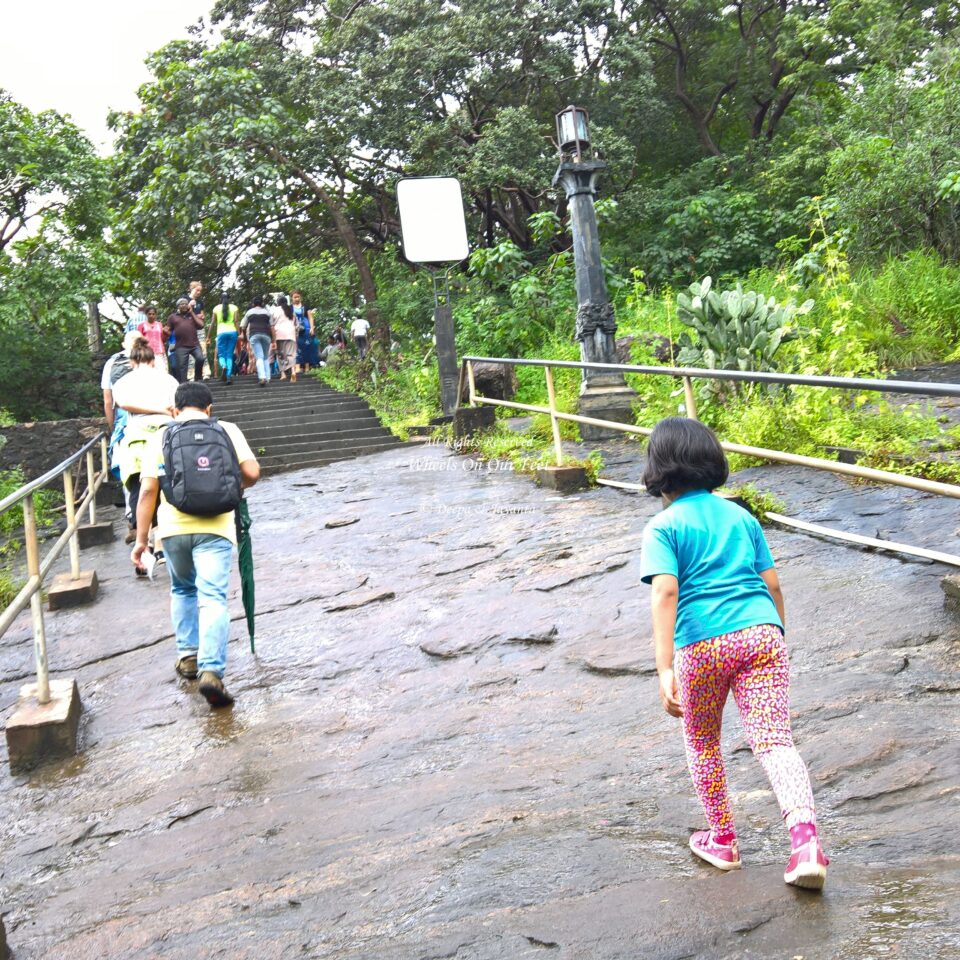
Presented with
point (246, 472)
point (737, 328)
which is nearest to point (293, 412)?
point (737, 328)

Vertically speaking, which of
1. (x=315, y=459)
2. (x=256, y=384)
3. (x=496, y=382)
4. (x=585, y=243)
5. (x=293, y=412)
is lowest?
(x=315, y=459)

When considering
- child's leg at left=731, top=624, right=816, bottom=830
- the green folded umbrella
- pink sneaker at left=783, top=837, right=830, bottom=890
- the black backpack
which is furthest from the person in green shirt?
pink sneaker at left=783, top=837, right=830, bottom=890

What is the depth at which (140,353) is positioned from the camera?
7.70 m

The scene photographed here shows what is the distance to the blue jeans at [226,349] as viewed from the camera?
19480 millimetres

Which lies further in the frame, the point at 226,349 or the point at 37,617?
the point at 226,349

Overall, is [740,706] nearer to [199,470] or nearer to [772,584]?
[772,584]

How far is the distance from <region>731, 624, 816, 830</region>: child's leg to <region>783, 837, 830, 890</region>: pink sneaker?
180mm

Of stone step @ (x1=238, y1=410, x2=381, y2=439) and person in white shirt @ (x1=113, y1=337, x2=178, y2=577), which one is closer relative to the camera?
person in white shirt @ (x1=113, y1=337, x2=178, y2=577)

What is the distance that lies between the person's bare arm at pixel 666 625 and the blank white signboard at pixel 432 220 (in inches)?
490

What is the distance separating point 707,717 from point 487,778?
1224mm

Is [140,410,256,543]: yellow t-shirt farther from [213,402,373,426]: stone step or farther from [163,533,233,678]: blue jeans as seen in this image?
[213,402,373,426]: stone step

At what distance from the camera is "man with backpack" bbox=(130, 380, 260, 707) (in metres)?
5.04

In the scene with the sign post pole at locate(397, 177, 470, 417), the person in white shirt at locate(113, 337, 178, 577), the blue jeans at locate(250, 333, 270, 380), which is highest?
the sign post pole at locate(397, 177, 470, 417)

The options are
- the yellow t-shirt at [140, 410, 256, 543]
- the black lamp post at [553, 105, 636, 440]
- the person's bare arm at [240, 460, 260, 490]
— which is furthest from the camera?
the black lamp post at [553, 105, 636, 440]
